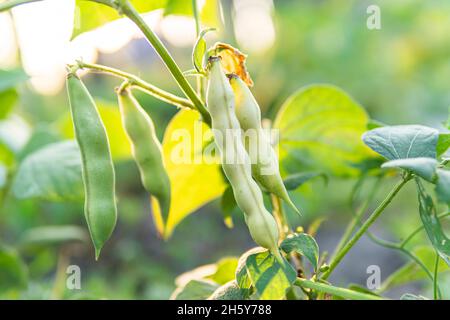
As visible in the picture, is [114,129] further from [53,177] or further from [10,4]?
[10,4]

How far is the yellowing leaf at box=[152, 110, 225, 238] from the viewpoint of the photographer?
749 millimetres

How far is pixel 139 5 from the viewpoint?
26.0 inches

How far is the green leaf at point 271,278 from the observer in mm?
488

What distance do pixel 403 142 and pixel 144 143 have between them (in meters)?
0.27

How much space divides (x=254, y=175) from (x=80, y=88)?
0.19m

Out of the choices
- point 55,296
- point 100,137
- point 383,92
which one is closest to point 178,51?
point 383,92

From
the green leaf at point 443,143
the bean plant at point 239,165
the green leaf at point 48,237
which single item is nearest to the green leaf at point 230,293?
the bean plant at point 239,165

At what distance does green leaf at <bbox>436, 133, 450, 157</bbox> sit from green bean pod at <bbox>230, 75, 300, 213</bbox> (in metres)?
0.15

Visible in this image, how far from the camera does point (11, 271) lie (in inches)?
36.4

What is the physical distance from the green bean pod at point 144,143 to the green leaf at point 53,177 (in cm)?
23

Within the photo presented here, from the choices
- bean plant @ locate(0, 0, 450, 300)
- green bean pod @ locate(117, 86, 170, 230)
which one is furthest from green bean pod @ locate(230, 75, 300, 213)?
green bean pod @ locate(117, 86, 170, 230)

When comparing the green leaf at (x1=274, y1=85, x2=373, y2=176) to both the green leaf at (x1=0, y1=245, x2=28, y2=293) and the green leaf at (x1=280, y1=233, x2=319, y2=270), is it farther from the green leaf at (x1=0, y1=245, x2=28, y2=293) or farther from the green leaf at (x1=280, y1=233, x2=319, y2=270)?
the green leaf at (x1=0, y1=245, x2=28, y2=293)

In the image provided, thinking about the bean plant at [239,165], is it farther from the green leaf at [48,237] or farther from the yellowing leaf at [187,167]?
the green leaf at [48,237]
